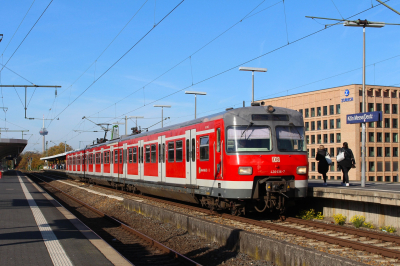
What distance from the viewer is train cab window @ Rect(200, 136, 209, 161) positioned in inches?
522

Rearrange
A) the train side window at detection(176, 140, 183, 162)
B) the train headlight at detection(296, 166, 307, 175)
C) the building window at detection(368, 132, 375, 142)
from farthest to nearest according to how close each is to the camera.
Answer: the building window at detection(368, 132, 375, 142) < the train side window at detection(176, 140, 183, 162) < the train headlight at detection(296, 166, 307, 175)

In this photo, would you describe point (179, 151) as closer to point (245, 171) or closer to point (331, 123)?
point (245, 171)

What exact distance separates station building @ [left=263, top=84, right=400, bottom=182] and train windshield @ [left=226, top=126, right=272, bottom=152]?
184 feet

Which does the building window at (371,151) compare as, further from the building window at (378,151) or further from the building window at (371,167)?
the building window at (371,167)

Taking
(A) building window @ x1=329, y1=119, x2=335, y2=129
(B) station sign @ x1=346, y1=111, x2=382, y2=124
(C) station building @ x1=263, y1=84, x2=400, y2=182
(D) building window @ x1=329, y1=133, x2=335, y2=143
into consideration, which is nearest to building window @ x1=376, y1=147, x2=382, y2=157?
(C) station building @ x1=263, y1=84, x2=400, y2=182

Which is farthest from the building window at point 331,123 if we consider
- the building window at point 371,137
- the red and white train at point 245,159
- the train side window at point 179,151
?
the red and white train at point 245,159

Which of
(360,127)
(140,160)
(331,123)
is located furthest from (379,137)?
(140,160)

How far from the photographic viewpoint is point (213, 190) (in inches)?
500

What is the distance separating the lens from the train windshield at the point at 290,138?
12.2m

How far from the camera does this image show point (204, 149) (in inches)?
530

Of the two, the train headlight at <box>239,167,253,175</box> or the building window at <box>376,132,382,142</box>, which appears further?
the building window at <box>376,132,382,142</box>

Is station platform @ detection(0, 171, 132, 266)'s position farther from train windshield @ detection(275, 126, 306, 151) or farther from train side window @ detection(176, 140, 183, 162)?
train windshield @ detection(275, 126, 306, 151)

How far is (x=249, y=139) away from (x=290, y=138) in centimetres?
133

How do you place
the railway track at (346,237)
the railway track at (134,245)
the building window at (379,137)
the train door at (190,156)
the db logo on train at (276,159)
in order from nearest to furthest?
the railway track at (346,237), the railway track at (134,245), the db logo on train at (276,159), the train door at (190,156), the building window at (379,137)
